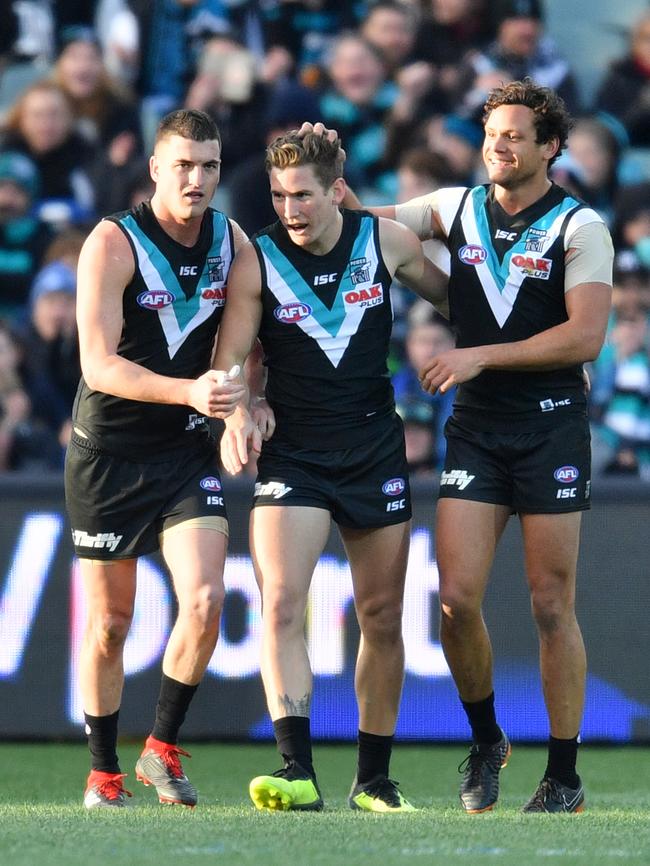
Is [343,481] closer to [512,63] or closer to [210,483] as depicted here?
[210,483]

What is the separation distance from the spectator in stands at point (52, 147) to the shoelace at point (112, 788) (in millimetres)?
6004

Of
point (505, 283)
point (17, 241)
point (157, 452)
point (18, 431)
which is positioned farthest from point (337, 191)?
point (17, 241)

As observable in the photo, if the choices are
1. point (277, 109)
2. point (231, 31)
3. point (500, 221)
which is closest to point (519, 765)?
point (500, 221)

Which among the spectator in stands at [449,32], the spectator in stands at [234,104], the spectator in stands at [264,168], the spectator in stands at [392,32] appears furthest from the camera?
the spectator in stands at [449,32]

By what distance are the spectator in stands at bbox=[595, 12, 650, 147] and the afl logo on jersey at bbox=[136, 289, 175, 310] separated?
687 centimetres

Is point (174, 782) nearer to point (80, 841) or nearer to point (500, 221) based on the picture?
point (80, 841)

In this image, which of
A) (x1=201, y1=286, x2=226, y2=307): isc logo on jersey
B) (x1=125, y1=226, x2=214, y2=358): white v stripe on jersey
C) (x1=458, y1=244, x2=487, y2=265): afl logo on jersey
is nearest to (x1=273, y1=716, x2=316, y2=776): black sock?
(x1=125, y1=226, x2=214, y2=358): white v stripe on jersey

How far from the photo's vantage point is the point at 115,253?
539cm

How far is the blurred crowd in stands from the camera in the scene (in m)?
9.90

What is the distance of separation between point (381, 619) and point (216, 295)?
126 centimetres

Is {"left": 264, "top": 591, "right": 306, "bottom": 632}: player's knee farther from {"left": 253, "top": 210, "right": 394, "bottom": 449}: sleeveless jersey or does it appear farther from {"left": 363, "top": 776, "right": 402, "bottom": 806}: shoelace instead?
{"left": 363, "top": 776, "right": 402, "bottom": 806}: shoelace

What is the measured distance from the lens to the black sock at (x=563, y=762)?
551 centimetres

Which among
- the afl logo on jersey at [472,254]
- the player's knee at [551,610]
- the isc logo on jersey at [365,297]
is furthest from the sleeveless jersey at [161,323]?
the player's knee at [551,610]

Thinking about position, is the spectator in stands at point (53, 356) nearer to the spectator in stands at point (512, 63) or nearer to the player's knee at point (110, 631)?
Result: the spectator in stands at point (512, 63)
